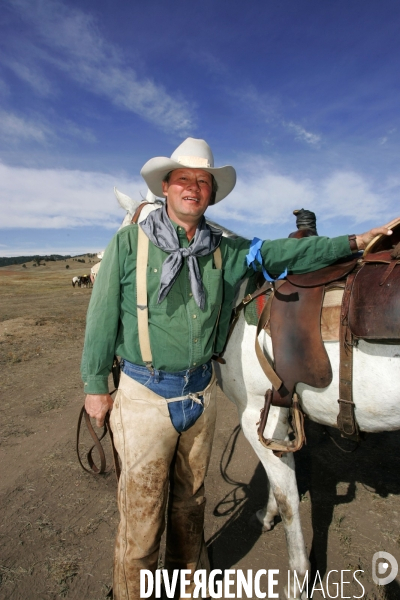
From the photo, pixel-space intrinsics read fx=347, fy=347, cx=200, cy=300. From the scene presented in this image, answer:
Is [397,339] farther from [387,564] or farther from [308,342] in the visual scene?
[387,564]

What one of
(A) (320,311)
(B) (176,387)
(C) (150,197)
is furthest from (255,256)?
(C) (150,197)

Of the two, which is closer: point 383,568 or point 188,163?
point 188,163

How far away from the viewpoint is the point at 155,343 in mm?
1732

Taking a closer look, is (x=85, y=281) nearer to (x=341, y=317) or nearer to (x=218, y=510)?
(x=218, y=510)

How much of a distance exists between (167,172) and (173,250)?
56cm

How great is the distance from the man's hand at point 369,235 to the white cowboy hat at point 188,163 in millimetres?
827

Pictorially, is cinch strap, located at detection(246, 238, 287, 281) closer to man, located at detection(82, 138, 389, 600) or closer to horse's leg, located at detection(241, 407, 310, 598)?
man, located at detection(82, 138, 389, 600)

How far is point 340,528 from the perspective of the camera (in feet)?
8.88

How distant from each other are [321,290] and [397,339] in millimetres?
488

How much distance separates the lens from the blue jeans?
178cm

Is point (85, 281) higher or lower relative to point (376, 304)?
lower

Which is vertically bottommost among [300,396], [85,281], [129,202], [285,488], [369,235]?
[285,488]

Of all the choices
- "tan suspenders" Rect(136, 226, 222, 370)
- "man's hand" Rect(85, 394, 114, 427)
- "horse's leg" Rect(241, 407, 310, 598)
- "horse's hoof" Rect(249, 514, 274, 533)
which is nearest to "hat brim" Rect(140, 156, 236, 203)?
"tan suspenders" Rect(136, 226, 222, 370)

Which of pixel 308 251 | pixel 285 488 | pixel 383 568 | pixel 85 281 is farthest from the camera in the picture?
pixel 85 281
